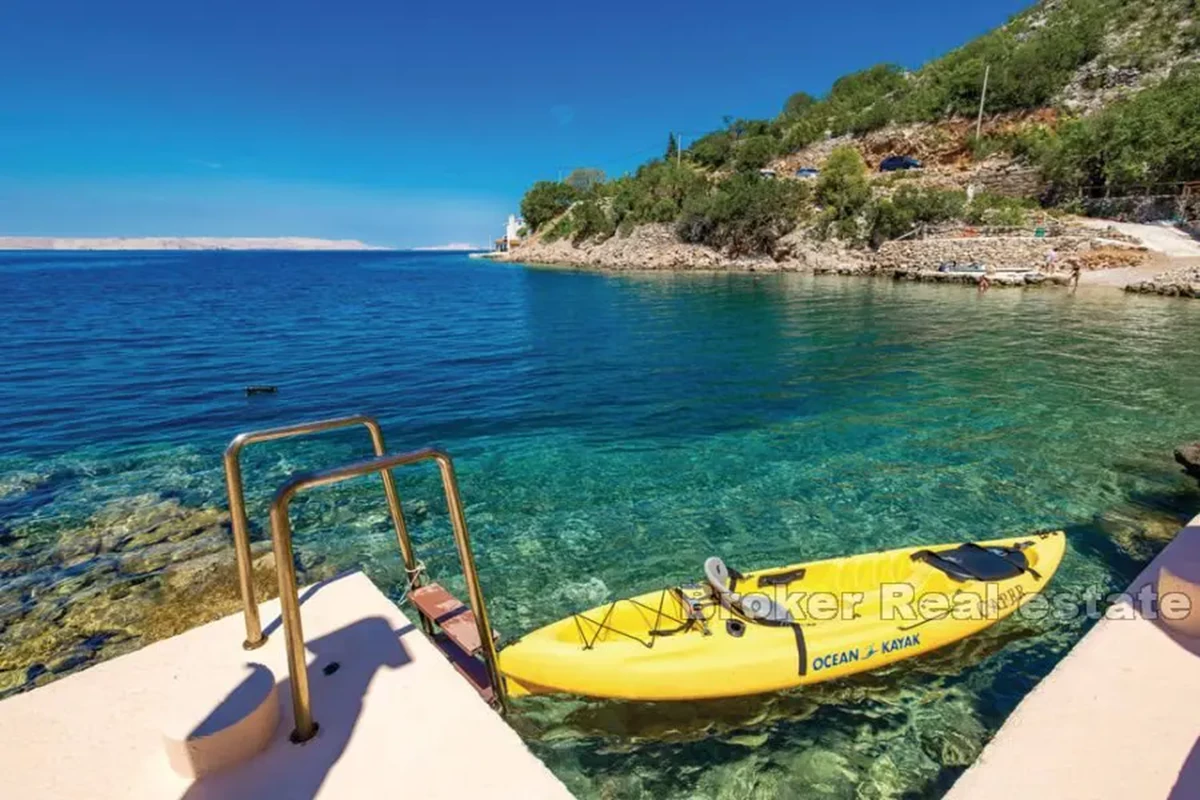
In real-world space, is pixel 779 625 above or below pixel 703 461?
above

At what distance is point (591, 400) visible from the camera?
16.0 meters

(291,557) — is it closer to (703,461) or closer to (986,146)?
(703,461)

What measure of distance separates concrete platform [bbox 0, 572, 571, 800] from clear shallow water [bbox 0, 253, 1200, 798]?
7.25 feet

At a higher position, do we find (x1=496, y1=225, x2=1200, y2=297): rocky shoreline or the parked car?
the parked car

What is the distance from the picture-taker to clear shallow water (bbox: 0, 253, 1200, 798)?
16.6 feet

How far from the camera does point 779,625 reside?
5.28 meters

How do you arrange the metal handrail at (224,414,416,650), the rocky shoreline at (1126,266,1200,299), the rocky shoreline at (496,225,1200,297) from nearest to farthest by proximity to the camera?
the metal handrail at (224,414,416,650) < the rocky shoreline at (1126,266,1200,299) < the rocky shoreline at (496,225,1200,297)

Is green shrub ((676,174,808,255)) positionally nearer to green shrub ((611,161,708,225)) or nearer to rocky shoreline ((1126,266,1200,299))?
green shrub ((611,161,708,225))

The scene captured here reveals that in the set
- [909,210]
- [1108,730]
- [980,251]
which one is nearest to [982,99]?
[909,210]

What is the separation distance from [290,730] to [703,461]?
9.12 metres

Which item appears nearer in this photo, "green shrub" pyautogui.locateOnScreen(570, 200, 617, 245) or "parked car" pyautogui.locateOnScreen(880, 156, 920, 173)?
"parked car" pyautogui.locateOnScreen(880, 156, 920, 173)

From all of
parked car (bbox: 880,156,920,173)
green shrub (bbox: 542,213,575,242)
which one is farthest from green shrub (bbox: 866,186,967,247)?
green shrub (bbox: 542,213,575,242)

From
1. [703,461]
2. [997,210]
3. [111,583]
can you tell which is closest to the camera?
[111,583]

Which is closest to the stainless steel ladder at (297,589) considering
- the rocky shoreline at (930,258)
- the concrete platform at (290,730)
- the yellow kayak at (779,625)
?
the concrete platform at (290,730)
